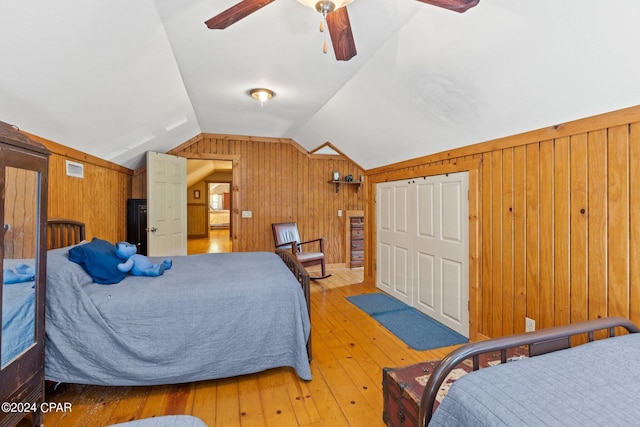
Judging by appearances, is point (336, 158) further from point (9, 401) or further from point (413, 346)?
point (9, 401)

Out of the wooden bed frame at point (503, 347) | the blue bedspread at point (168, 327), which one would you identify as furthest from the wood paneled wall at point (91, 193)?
the wooden bed frame at point (503, 347)

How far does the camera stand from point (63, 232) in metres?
2.79

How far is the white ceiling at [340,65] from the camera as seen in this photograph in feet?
5.35

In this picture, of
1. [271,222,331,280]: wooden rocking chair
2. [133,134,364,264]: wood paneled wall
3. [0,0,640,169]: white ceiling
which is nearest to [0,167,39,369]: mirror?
[0,0,640,169]: white ceiling

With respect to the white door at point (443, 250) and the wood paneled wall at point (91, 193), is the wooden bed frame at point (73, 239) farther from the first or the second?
the white door at point (443, 250)

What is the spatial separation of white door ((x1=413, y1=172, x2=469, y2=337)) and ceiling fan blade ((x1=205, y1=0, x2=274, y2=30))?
2.31 m

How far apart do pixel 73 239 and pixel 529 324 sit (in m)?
4.00

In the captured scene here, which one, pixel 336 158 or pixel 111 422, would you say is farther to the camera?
pixel 336 158

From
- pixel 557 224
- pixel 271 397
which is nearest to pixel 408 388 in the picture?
pixel 271 397

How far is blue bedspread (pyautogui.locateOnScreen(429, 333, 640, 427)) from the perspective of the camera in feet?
2.85

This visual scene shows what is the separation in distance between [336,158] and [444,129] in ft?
10.4

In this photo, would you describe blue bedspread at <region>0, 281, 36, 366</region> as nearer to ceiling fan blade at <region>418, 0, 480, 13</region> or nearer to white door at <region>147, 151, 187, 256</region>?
ceiling fan blade at <region>418, 0, 480, 13</region>

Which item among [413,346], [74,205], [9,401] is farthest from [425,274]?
[74,205]

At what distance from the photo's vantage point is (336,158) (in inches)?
233
